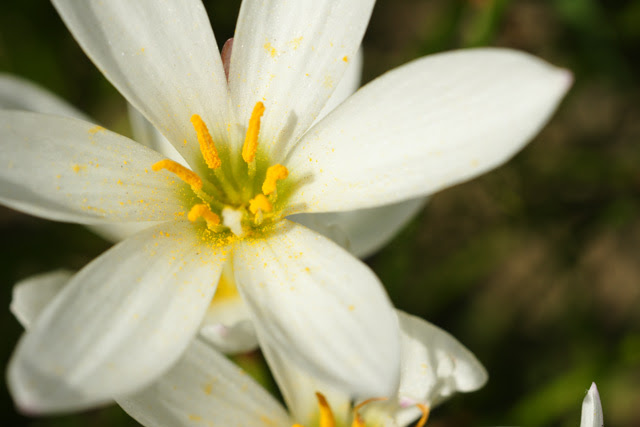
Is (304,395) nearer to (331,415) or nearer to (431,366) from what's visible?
(331,415)

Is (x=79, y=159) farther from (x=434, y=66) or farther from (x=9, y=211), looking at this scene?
(x=9, y=211)

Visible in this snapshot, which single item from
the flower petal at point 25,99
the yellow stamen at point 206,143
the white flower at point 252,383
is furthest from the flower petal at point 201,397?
the flower petal at point 25,99

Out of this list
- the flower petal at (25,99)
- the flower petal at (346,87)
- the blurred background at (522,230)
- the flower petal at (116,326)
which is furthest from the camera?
the blurred background at (522,230)

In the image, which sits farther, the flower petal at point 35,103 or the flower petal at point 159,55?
the flower petal at point 35,103

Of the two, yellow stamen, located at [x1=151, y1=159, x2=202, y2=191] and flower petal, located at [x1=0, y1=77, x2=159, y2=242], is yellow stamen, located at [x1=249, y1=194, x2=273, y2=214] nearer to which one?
yellow stamen, located at [x1=151, y1=159, x2=202, y2=191]

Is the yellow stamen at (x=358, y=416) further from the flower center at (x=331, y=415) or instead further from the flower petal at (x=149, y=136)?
the flower petal at (x=149, y=136)

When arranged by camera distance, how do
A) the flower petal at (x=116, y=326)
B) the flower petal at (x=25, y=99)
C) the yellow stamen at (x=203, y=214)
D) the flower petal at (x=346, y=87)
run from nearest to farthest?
1. the flower petal at (x=116, y=326)
2. the yellow stamen at (x=203, y=214)
3. the flower petal at (x=346, y=87)
4. the flower petal at (x=25, y=99)
